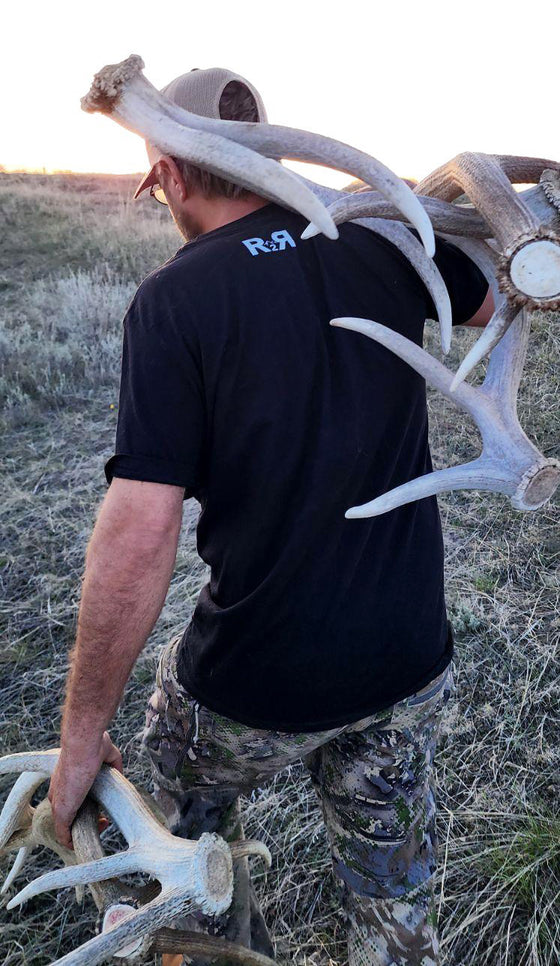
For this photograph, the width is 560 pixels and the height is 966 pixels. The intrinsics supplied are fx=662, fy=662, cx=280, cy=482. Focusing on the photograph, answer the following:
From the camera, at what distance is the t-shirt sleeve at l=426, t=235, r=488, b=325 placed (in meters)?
1.48

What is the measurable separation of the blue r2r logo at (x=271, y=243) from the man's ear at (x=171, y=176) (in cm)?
19

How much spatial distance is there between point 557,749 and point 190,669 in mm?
1742

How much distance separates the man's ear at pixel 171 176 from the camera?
1.30 m

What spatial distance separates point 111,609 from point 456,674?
2.06 meters

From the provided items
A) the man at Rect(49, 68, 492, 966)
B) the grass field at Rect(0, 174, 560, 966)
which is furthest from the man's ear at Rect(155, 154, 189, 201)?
the grass field at Rect(0, 174, 560, 966)

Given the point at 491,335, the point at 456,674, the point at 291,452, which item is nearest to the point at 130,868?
the point at 291,452

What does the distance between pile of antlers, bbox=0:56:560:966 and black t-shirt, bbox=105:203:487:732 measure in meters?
0.12

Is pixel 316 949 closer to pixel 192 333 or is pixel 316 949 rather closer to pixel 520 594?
pixel 520 594

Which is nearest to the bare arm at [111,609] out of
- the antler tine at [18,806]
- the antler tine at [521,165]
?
the antler tine at [18,806]

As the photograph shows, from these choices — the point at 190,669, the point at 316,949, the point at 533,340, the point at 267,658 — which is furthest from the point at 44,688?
the point at 533,340

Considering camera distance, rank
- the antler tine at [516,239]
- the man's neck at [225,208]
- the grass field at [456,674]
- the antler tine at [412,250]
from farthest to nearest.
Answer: the grass field at [456,674] < the man's neck at [225,208] < the antler tine at [412,250] < the antler tine at [516,239]

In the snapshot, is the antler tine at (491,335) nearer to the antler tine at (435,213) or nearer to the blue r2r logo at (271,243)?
the antler tine at (435,213)

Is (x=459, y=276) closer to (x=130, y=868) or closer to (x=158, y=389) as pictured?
(x=158, y=389)

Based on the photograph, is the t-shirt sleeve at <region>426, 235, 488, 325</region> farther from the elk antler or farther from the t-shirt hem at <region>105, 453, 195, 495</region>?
the elk antler
